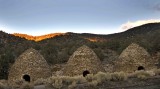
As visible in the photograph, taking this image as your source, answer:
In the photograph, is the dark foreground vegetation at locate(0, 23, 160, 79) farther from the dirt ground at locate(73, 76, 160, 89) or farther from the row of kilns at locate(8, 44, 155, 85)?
the dirt ground at locate(73, 76, 160, 89)

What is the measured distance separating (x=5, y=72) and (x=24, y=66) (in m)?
8.33

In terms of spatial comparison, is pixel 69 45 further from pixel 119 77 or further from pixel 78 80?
pixel 78 80

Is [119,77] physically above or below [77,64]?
below

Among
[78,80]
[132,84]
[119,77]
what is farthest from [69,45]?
[132,84]

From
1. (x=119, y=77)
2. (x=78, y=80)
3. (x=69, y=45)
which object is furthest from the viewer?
(x=69, y=45)

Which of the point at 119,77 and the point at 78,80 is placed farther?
the point at 119,77

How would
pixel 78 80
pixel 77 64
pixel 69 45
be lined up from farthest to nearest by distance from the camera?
pixel 69 45 < pixel 77 64 < pixel 78 80

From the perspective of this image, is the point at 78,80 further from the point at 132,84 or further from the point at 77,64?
the point at 77,64

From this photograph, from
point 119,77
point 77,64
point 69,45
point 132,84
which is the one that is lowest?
point 132,84

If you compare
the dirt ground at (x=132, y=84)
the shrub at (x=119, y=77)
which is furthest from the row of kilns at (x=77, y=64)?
the dirt ground at (x=132, y=84)

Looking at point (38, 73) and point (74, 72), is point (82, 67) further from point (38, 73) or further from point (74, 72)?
point (38, 73)

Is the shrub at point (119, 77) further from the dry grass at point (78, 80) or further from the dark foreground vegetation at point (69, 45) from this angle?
the dark foreground vegetation at point (69, 45)

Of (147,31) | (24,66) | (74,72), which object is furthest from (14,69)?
(147,31)

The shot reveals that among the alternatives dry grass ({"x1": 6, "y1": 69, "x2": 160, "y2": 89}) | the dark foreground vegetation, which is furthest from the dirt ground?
the dark foreground vegetation
